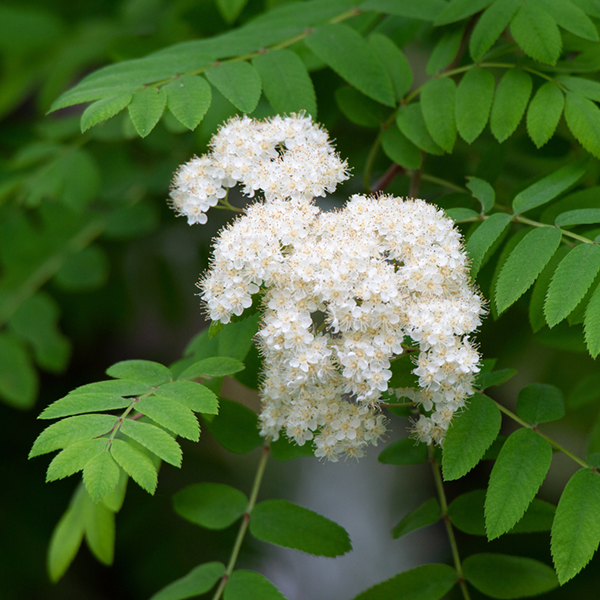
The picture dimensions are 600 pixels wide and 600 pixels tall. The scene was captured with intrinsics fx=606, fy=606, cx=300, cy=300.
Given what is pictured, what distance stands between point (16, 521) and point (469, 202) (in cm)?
263

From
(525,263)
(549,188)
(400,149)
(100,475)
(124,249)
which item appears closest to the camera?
(100,475)

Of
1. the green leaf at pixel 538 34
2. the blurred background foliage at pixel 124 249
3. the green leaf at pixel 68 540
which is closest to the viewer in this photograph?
the green leaf at pixel 538 34

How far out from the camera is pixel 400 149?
192 cm

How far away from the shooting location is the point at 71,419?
4.42 feet

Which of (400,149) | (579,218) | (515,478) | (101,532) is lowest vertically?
(101,532)

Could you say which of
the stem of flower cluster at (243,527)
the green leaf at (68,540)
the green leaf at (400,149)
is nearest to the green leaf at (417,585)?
the stem of flower cluster at (243,527)

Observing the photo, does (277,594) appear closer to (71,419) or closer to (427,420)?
(427,420)

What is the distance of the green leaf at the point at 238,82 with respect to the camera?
1716 mm

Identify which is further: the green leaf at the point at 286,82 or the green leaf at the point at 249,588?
the green leaf at the point at 286,82

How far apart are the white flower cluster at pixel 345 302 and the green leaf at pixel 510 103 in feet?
1.38

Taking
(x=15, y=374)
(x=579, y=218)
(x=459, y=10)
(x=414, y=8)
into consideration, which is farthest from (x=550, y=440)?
(x=15, y=374)

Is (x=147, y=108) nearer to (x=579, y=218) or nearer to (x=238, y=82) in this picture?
(x=238, y=82)

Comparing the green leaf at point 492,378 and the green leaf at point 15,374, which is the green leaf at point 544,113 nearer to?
the green leaf at point 492,378

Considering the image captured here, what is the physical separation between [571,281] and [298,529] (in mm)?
958
